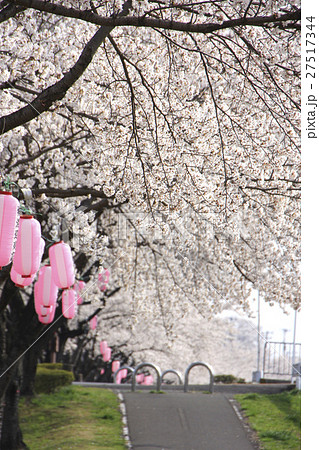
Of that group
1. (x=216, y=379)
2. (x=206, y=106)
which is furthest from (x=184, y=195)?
(x=216, y=379)

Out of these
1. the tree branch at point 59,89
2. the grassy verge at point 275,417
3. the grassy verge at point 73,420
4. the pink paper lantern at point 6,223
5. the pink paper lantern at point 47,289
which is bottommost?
the grassy verge at point 73,420

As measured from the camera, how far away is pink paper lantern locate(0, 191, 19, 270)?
533cm

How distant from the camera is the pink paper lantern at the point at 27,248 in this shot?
5789 mm

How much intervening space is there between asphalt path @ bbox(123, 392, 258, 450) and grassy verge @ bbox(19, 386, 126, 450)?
38 centimetres

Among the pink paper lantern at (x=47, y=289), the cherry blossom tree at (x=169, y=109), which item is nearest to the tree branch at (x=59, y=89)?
the cherry blossom tree at (x=169, y=109)

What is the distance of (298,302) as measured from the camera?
35.4 feet

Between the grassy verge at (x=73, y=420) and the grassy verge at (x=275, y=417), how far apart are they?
2585 millimetres

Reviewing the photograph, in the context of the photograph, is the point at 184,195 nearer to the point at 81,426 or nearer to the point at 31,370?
the point at 81,426

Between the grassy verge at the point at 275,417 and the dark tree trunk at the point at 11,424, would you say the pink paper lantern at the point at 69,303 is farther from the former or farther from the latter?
the grassy verge at the point at 275,417

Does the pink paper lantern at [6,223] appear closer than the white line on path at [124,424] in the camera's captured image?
Yes

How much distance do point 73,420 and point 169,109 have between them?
25.0ft

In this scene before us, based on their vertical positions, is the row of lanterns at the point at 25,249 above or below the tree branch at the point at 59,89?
below

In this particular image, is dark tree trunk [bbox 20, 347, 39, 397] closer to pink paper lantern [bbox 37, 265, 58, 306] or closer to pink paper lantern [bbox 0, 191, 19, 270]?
pink paper lantern [bbox 37, 265, 58, 306]

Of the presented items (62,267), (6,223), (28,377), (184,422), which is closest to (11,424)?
(184,422)
